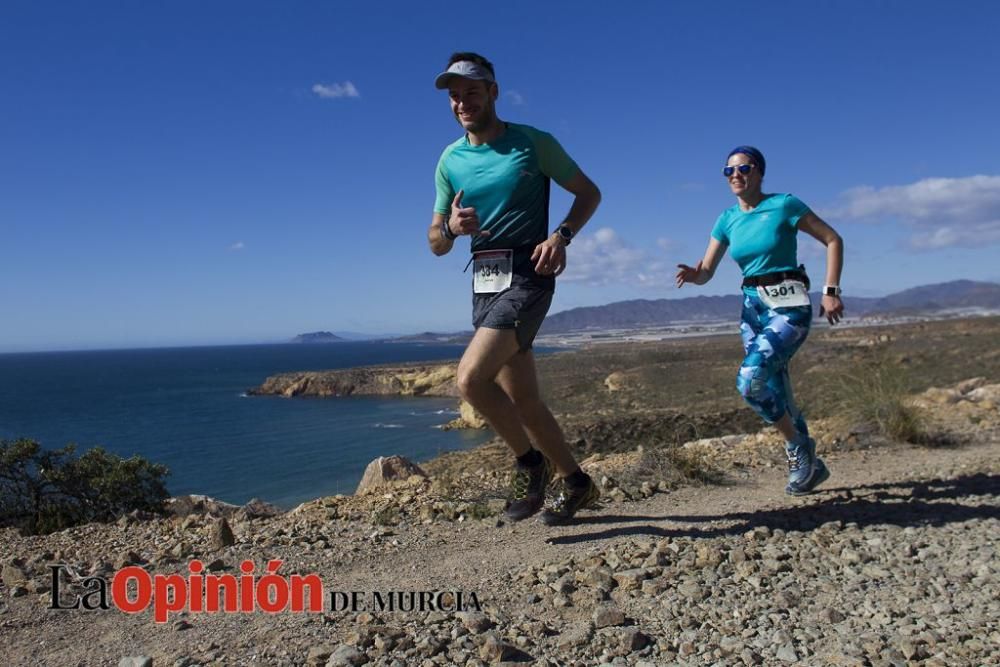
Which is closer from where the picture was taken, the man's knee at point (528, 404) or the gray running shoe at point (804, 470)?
the man's knee at point (528, 404)

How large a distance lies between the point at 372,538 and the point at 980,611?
106 inches

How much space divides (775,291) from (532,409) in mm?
1698

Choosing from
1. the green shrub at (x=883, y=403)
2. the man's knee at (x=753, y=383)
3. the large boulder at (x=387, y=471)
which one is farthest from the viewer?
the large boulder at (x=387, y=471)

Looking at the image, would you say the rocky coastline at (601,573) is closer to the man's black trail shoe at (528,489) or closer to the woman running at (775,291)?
the man's black trail shoe at (528,489)

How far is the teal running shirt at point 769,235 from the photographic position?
4301 mm

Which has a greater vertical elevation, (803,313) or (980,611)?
(803,313)

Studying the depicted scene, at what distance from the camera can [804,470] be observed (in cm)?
448

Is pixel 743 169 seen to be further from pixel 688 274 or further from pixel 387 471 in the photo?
pixel 387 471

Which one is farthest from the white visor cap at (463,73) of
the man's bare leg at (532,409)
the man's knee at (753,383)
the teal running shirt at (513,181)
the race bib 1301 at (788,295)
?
the man's knee at (753,383)

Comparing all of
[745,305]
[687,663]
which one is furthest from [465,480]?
[687,663]

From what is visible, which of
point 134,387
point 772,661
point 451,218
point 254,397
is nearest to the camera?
point 772,661

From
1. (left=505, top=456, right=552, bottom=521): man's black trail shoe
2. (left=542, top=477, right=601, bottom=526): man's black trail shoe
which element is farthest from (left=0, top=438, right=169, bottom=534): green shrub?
(left=542, top=477, right=601, bottom=526): man's black trail shoe

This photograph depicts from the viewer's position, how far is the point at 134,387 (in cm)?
7519

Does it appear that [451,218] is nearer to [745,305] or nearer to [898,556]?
[745,305]
